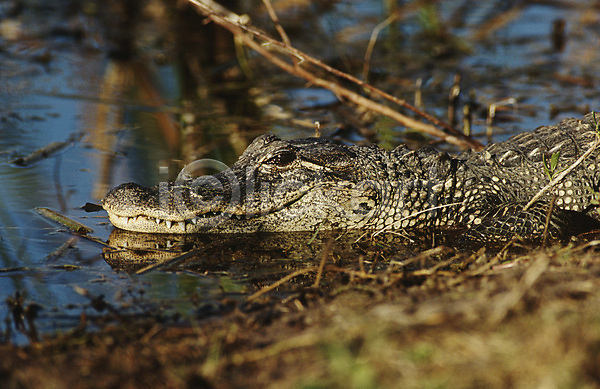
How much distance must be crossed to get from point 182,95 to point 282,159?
13.2 ft

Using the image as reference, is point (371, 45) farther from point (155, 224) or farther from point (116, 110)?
point (155, 224)

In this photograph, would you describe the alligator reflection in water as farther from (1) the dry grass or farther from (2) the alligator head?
(1) the dry grass

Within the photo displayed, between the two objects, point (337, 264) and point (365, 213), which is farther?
point (365, 213)

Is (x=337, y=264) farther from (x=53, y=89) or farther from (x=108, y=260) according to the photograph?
(x=53, y=89)

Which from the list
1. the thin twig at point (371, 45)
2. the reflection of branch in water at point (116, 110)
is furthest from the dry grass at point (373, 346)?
the thin twig at point (371, 45)

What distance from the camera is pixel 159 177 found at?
20.8 feet

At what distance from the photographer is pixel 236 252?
509 centimetres

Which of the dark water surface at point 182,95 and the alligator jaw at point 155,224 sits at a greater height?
the dark water surface at point 182,95

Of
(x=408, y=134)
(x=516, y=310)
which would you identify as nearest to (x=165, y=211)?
(x=516, y=310)

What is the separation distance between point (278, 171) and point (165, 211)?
3.34 feet

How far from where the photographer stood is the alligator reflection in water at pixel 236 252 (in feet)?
15.4

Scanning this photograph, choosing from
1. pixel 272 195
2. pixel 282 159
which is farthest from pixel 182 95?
pixel 272 195

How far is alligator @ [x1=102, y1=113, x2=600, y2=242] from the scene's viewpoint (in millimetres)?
5234

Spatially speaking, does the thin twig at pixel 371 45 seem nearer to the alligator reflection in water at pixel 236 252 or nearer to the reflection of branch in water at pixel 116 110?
the reflection of branch in water at pixel 116 110
